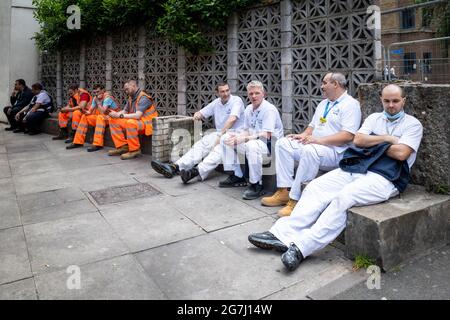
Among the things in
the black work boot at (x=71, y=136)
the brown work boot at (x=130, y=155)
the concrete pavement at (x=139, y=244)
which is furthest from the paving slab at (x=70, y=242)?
the black work boot at (x=71, y=136)

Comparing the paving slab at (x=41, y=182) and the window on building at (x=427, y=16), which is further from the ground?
the window on building at (x=427, y=16)

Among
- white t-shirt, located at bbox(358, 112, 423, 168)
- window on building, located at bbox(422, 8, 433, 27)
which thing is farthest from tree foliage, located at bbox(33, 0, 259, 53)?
window on building, located at bbox(422, 8, 433, 27)

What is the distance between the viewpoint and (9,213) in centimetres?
479

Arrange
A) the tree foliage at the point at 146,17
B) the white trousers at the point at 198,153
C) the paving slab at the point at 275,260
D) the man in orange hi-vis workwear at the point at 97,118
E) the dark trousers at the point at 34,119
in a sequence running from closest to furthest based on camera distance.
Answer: the paving slab at the point at 275,260, the white trousers at the point at 198,153, the tree foliage at the point at 146,17, the man in orange hi-vis workwear at the point at 97,118, the dark trousers at the point at 34,119

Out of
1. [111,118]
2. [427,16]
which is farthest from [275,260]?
[427,16]

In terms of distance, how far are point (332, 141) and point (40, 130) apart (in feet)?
32.6

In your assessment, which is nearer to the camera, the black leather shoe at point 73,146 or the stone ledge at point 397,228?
the stone ledge at point 397,228

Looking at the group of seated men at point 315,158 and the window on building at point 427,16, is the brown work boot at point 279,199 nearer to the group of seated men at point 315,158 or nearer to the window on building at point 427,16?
the group of seated men at point 315,158

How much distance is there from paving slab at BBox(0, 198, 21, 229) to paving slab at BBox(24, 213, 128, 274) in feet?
0.86

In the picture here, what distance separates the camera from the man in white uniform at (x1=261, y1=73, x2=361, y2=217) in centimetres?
444

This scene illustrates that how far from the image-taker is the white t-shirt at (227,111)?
6.18m

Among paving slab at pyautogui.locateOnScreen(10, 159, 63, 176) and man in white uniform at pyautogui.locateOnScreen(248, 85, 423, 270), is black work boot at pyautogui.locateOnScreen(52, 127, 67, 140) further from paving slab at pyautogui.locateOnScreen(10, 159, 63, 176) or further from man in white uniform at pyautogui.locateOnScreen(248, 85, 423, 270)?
man in white uniform at pyautogui.locateOnScreen(248, 85, 423, 270)

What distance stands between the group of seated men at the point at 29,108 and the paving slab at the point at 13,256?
7.96 meters

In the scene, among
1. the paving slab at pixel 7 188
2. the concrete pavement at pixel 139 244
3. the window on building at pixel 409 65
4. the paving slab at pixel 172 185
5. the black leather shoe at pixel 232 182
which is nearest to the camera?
the concrete pavement at pixel 139 244
